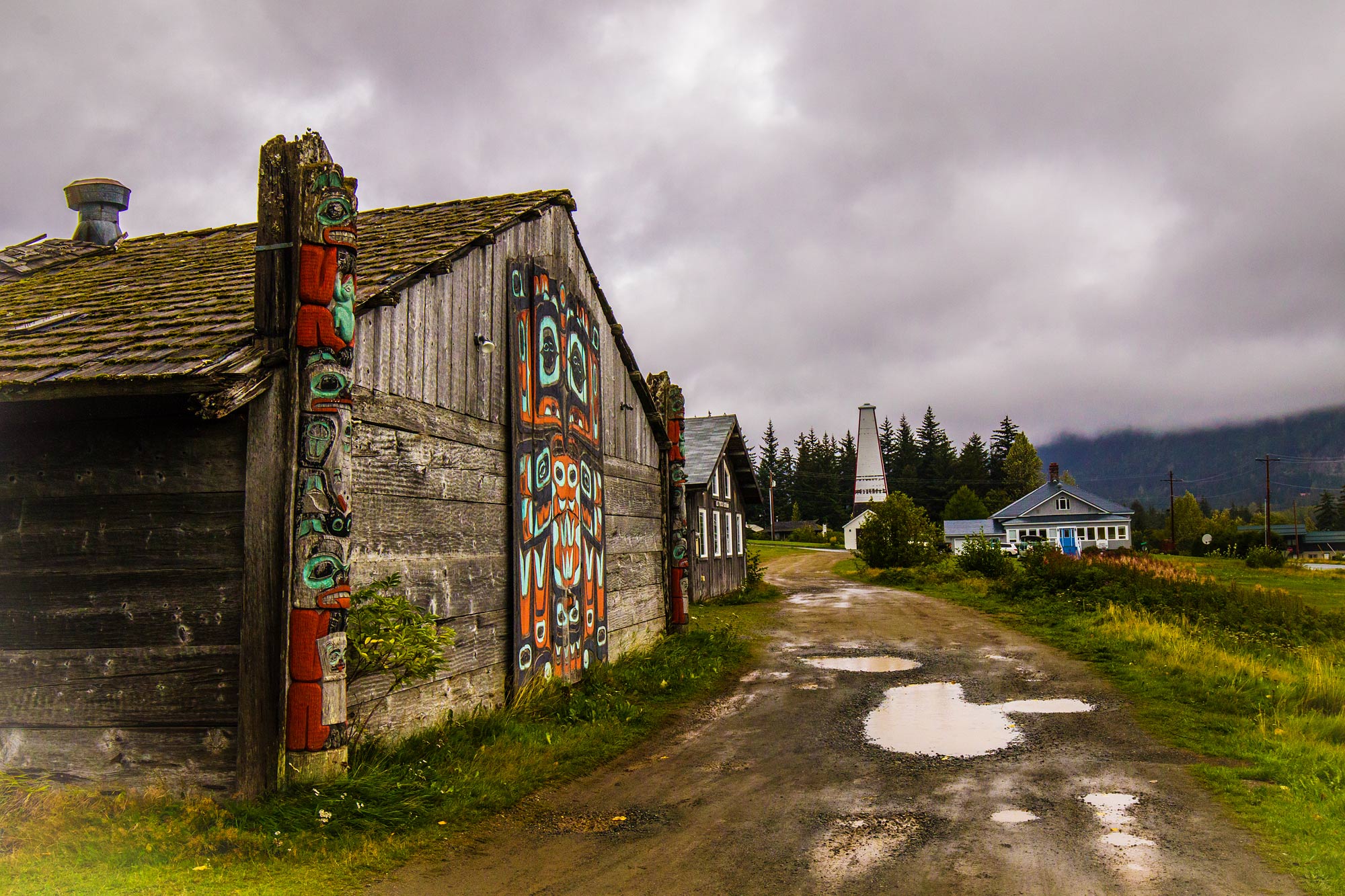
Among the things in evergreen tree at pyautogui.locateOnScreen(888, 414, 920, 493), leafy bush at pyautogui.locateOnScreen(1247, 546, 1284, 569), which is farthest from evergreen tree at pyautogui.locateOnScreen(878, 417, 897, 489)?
leafy bush at pyautogui.locateOnScreen(1247, 546, 1284, 569)

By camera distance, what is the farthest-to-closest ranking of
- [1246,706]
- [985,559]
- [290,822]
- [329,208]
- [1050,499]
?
[1050,499] → [985,559] → [1246,706] → [329,208] → [290,822]

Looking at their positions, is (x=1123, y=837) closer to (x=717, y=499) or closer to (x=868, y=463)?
(x=717, y=499)

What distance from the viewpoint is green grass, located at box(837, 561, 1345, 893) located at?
5.58 m

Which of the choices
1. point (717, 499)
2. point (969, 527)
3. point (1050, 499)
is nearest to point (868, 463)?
point (969, 527)

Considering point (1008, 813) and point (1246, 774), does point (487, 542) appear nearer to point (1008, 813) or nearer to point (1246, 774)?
point (1008, 813)

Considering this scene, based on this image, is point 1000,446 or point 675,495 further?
point 1000,446

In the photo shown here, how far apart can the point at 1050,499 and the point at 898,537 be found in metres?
40.6

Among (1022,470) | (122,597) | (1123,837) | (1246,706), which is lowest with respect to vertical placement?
(1246,706)

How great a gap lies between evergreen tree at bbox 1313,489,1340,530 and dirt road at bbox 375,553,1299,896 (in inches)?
5398

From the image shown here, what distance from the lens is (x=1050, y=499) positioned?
68.8 metres

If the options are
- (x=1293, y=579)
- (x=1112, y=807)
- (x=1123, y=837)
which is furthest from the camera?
(x=1293, y=579)

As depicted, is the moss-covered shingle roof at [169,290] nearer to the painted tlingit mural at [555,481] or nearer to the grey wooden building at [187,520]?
the grey wooden building at [187,520]

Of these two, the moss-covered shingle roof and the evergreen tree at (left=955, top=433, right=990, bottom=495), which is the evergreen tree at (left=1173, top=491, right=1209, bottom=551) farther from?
the moss-covered shingle roof

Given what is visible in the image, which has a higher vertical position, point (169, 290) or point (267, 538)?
point (169, 290)
